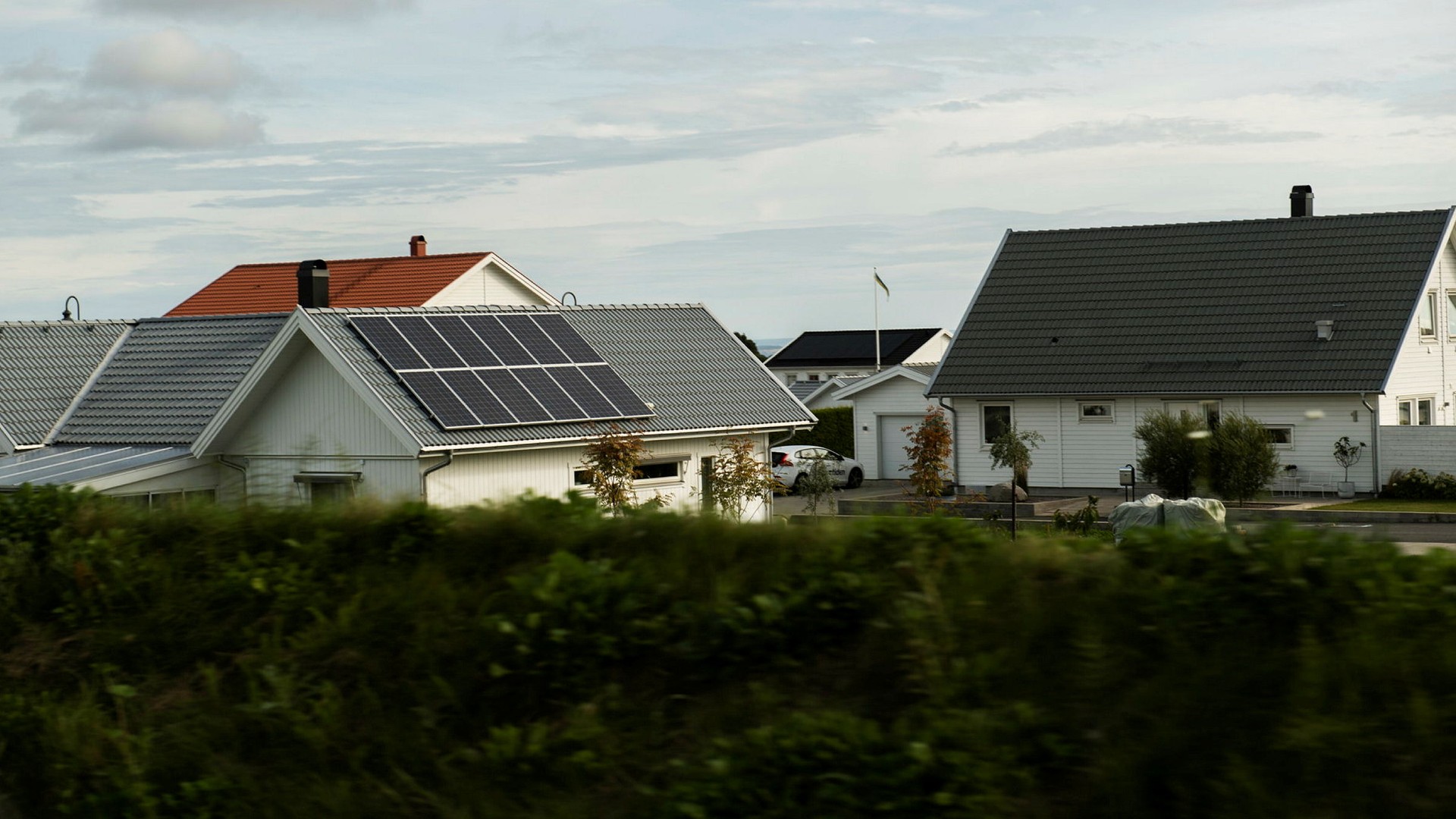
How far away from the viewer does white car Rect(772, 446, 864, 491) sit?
42406 mm

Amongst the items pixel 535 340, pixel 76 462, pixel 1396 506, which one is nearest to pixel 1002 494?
pixel 1396 506

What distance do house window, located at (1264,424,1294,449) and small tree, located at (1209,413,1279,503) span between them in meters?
5.41

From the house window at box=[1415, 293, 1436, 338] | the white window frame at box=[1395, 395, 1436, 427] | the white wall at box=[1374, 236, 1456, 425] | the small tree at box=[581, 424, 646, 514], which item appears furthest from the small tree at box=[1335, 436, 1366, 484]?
the small tree at box=[581, 424, 646, 514]

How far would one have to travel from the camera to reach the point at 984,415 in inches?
1517

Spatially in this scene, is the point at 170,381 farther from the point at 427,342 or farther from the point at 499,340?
the point at 499,340

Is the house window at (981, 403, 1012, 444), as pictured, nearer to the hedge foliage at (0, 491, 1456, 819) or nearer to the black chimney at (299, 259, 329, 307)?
the black chimney at (299, 259, 329, 307)

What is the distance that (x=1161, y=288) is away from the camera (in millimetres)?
38469

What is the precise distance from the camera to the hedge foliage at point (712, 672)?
500 centimetres

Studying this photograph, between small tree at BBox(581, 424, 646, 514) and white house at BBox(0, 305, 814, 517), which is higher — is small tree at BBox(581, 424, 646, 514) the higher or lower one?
the lower one

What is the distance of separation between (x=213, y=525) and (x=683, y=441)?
18.1 metres

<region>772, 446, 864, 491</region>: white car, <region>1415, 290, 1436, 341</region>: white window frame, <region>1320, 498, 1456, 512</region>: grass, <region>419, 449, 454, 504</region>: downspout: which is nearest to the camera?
<region>419, 449, 454, 504</region>: downspout

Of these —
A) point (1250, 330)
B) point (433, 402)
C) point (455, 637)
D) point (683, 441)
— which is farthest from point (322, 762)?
point (1250, 330)

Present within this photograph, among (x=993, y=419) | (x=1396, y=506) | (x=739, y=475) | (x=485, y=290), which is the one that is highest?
(x=485, y=290)

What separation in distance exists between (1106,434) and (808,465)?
327 inches
